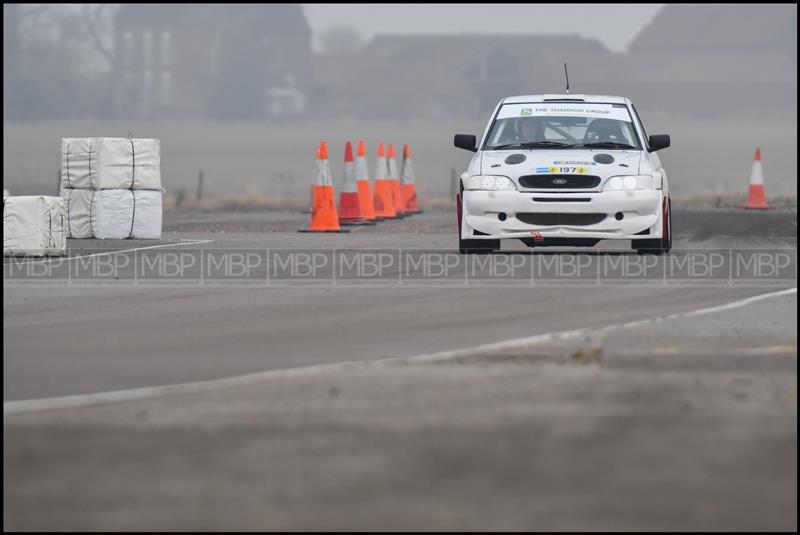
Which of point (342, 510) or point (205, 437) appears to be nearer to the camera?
point (342, 510)

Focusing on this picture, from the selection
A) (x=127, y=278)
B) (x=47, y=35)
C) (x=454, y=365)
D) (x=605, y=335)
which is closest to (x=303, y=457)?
(x=454, y=365)

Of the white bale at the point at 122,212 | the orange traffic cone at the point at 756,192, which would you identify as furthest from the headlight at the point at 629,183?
the orange traffic cone at the point at 756,192

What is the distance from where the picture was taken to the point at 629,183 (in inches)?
643

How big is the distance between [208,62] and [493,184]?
5234 inches

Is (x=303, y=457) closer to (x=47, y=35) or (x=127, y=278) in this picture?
(x=127, y=278)

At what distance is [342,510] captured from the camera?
237 inches

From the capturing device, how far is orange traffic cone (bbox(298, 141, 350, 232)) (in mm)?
22203

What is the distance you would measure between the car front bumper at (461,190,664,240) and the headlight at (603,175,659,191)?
0.20 feet

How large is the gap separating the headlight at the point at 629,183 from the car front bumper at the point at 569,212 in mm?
60

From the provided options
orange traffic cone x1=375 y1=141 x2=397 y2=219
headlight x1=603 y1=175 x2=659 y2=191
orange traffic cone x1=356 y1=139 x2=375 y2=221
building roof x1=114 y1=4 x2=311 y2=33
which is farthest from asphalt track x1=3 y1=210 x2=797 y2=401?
building roof x1=114 y1=4 x2=311 y2=33

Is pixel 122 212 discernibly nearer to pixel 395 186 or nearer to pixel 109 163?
pixel 109 163

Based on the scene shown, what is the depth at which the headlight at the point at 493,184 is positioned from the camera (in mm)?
16375

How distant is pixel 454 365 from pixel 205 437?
2410 mm

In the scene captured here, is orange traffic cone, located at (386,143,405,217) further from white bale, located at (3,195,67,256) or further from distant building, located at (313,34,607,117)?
distant building, located at (313,34,607,117)
